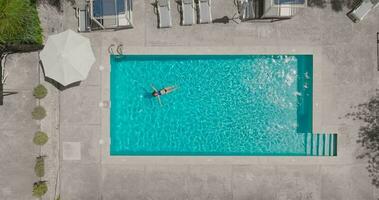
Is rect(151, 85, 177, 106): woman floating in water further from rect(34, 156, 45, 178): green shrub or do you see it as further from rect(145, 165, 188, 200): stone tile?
rect(34, 156, 45, 178): green shrub

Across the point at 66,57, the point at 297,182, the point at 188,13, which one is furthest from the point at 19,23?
the point at 297,182

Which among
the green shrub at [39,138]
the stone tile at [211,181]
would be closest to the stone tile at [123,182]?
the stone tile at [211,181]

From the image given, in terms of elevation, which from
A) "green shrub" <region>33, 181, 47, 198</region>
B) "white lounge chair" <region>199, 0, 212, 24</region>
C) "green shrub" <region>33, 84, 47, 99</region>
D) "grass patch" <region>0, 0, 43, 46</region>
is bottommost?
"green shrub" <region>33, 181, 47, 198</region>

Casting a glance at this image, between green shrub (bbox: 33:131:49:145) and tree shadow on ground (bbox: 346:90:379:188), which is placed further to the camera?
tree shadow on ground (bbox: 346:90:379:188)

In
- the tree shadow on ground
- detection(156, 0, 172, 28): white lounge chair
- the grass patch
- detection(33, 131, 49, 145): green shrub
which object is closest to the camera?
the grass patch

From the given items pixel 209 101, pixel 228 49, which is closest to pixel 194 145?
pixel 209 101

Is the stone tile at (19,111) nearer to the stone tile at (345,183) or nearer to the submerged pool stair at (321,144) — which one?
the submerged pool stair at (321,144)

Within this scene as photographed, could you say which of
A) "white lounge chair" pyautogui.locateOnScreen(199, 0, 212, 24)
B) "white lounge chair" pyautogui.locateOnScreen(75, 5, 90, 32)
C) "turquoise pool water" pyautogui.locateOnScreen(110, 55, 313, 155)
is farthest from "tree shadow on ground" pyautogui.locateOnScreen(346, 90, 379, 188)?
"white lounge chair" pyautogui.locateOnScreen(75, 5, 90, 32)
